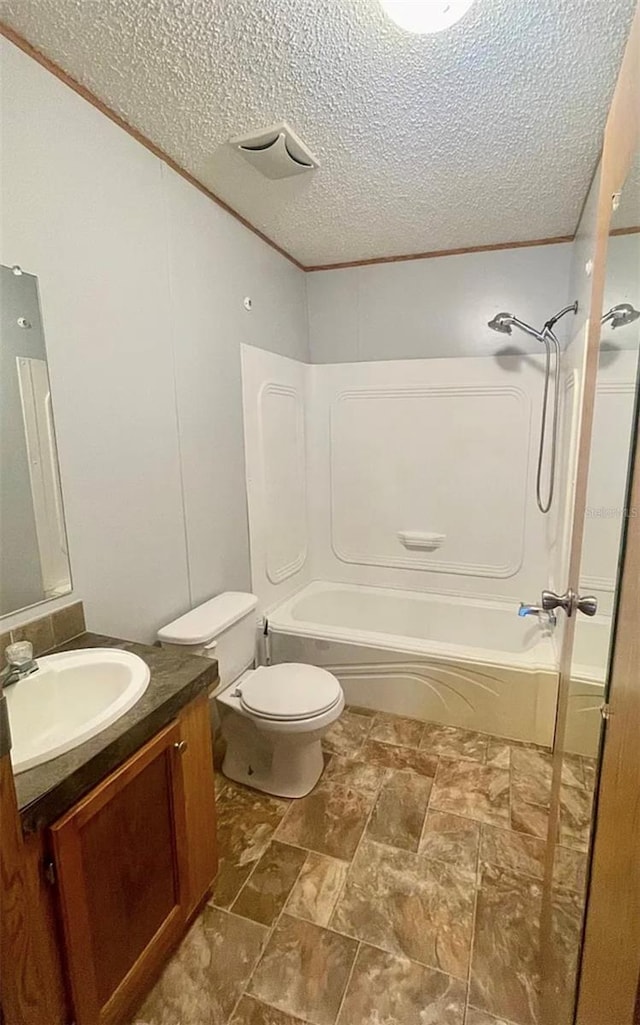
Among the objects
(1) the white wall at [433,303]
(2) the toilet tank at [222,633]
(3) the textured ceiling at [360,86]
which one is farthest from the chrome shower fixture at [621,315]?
(1) the white wall at [433,303]

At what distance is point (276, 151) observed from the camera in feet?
5.52

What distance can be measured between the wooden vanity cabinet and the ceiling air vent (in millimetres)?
1831

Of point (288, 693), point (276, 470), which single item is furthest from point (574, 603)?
point (276, 470)

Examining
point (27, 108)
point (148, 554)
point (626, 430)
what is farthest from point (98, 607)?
point (626, 430)

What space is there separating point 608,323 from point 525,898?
172 cm

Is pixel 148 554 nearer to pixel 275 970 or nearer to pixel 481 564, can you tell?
pixel 275 970

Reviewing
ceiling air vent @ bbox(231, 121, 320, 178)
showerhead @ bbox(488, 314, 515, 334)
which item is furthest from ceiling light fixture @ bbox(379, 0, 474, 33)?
showerhead @ bbox(488, 314, 515, 334)

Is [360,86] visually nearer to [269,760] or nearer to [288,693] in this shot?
[288,693]

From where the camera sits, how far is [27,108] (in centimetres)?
127

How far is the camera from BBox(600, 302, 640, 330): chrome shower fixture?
2.55 feet

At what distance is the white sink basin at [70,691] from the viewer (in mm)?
1175

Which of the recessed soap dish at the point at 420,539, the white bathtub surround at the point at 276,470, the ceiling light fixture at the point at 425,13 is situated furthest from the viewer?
the recessed soap dish at the point at 420,539

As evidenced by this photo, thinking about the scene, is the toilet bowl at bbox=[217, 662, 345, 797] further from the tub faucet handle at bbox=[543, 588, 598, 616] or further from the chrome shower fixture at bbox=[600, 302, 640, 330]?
the chrome shower fixture at bbox=[600, 302, 640, 330]

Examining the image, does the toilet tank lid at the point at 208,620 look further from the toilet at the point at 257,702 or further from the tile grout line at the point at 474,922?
the tile grout line at the point at 474,922
